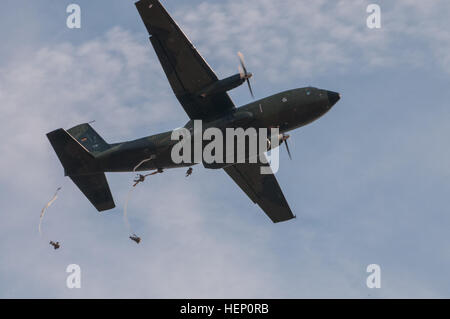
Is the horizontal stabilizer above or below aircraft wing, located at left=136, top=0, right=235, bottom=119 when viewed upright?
below

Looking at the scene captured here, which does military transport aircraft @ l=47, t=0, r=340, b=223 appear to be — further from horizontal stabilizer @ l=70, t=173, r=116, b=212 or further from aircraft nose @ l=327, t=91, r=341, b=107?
horizontal stabilizer @ l=70, t=173, r=116, b=212

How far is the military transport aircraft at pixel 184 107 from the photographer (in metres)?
42.7

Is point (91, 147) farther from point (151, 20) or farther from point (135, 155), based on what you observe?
point (151, 20)

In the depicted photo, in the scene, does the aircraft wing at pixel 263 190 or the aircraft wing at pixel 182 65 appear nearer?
the aircraft wing at pixel 182 65

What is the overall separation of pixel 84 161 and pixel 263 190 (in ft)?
51.1

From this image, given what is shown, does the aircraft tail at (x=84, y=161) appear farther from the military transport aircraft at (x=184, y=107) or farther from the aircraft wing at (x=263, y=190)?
the aircraft wing at (x=263, y=190)

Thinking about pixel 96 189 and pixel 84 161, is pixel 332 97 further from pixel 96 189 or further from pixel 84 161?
pixel 96 189

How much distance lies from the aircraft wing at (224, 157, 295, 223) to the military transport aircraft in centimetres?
655

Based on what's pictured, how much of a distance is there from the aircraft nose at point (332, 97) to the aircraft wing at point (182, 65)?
6925 millimetres

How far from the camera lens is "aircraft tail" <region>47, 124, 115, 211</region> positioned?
1714 inches

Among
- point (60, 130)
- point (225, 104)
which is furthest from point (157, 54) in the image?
point (60, 130)

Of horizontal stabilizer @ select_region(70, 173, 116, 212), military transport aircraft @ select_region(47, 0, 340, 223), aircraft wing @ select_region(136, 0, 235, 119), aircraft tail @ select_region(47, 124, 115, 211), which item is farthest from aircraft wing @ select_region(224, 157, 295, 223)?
aircraft tail @ select_region(47, 124, 115, 211)

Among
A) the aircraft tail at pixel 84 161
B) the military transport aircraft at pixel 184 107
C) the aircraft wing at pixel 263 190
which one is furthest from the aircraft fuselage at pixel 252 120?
the aircraft wing at pixel 263 190

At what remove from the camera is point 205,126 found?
4375 cm
